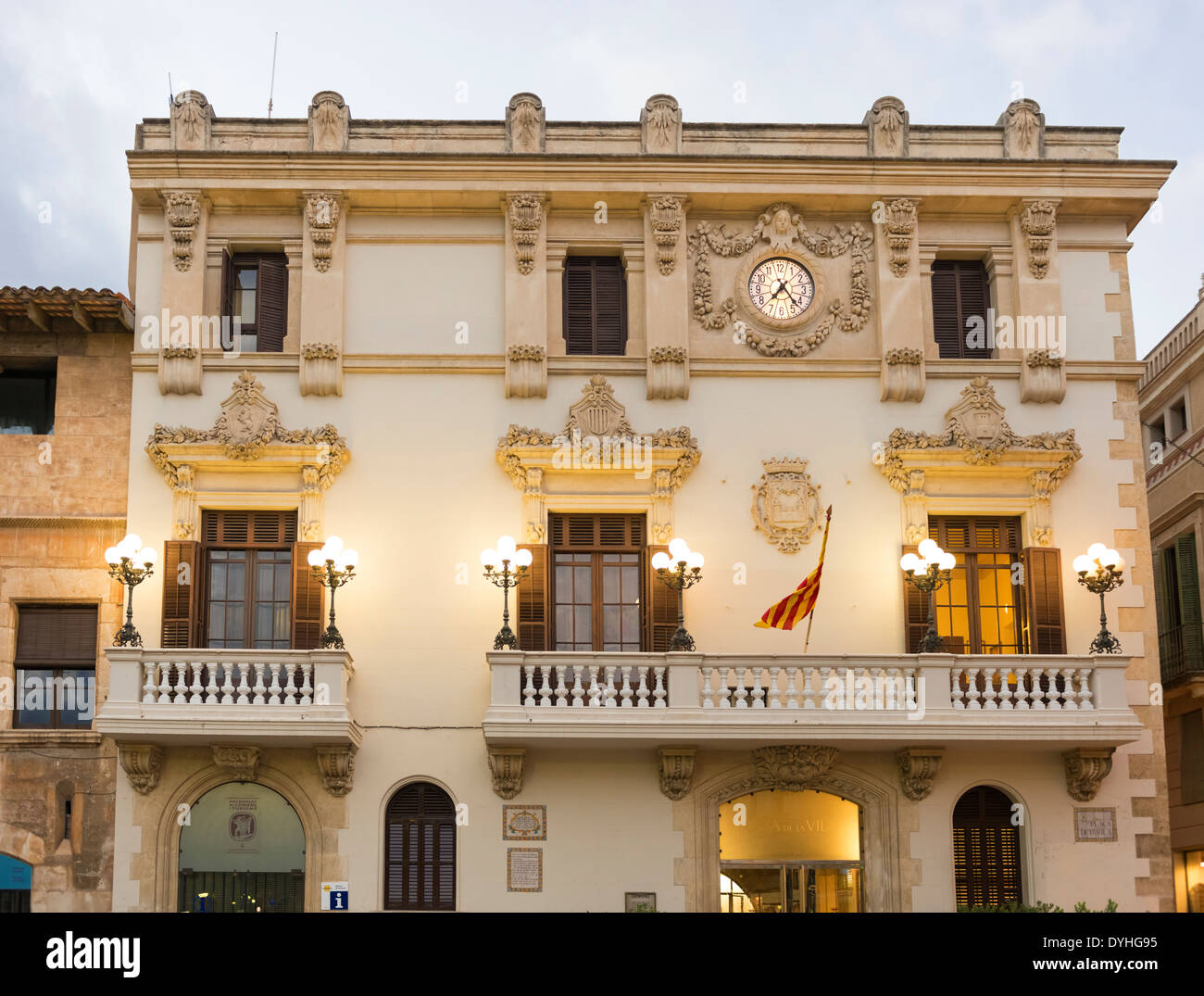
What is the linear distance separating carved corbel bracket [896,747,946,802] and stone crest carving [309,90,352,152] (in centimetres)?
1232

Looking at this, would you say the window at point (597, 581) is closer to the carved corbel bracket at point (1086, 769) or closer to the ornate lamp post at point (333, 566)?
the ornate lamp post at point (333, 566)

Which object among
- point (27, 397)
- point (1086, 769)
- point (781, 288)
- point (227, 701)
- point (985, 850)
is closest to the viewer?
point (227, 701)

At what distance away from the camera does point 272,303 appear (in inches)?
930

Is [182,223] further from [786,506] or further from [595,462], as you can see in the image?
[786,506]

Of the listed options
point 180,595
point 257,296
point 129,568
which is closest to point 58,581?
point 180,595

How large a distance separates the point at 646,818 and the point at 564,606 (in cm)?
330

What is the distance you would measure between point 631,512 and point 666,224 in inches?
175

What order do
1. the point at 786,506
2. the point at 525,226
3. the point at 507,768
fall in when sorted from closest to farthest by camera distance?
the point at 507,768 < the point at 786,506 < the point at 525,226

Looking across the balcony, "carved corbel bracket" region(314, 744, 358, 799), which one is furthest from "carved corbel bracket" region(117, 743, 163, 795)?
the balcony

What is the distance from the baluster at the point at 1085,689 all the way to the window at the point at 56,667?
14.0m

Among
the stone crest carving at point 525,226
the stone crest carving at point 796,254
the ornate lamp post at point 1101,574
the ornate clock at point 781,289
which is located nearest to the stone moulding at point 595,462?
A: the stone crest carving at point 796,254

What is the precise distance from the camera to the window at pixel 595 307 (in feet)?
Result: 77.5

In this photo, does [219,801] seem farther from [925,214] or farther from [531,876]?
[925,214]
